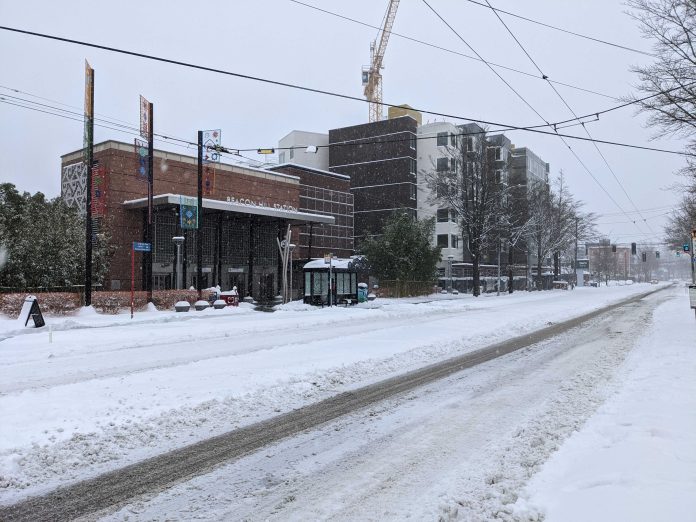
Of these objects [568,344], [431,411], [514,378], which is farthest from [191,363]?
[568,344]

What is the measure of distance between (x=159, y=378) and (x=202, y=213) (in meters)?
32.2

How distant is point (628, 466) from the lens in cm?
457

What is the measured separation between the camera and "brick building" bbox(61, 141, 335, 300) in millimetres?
38406

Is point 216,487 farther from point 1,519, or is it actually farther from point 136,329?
point 136,329

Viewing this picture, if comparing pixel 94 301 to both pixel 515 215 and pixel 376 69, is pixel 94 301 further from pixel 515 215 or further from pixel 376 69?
pixel 376 69

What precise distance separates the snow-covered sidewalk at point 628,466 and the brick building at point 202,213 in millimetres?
31935

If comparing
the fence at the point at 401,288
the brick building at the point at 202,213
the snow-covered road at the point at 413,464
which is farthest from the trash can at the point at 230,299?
the snow-covered road at the point at 413,464

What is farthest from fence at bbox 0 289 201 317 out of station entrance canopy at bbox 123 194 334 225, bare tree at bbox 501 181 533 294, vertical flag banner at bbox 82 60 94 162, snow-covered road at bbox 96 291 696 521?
bare tree at bbox 501 181 533 294

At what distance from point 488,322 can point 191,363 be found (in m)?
12.6

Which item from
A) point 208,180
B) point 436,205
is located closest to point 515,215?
point 436,205

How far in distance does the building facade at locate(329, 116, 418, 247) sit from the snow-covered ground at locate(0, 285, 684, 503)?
2150 inches

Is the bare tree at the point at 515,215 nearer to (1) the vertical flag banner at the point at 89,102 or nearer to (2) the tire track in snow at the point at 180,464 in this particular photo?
(1) the vertical flag banner at the point at 89,102

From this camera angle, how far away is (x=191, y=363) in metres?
10.8

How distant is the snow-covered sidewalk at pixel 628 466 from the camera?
3744mm
